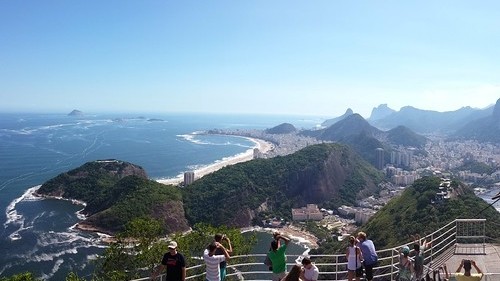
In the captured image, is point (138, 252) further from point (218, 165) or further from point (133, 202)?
point (218, 165)

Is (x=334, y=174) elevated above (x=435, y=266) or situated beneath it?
situated beneath

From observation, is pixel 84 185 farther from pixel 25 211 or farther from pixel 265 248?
pixel 265 248

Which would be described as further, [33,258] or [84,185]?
[84,185]

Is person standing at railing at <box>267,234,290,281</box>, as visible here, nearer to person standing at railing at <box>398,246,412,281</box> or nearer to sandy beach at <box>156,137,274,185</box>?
person standing at railing at <box>398,246,412,281</box>

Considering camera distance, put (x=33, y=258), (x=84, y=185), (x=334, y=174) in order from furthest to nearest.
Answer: (x=334, y=174), (x=84, y=185), (x=33, y=258)

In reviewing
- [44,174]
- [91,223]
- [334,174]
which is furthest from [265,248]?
[44,174]

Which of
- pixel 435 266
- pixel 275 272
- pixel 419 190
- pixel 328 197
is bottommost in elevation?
pixel 328 197

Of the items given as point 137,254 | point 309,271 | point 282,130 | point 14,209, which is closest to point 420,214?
point 137,254
